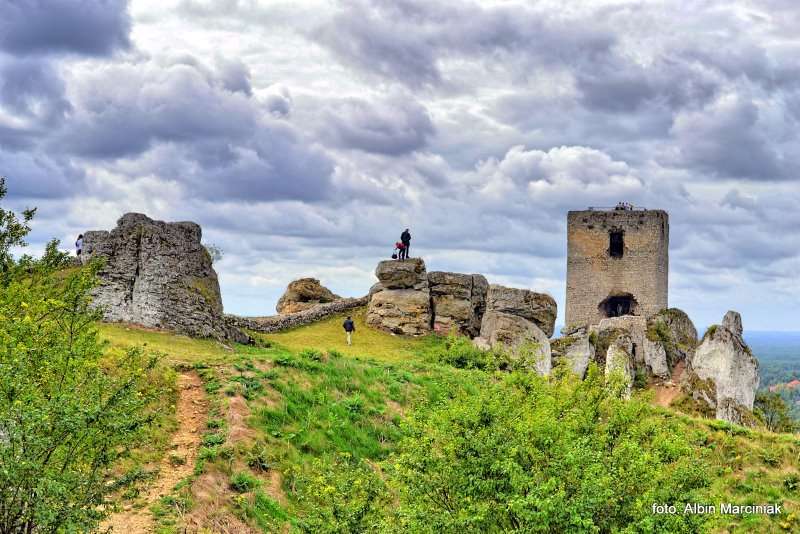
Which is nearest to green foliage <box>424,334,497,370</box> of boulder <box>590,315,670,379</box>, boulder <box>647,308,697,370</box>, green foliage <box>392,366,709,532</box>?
boulder <box>590,315,670,379</box>

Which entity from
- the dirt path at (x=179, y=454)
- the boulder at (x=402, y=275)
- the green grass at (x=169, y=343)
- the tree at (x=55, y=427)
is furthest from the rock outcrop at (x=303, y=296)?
the tree at (x=55, y=427)

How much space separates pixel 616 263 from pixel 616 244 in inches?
61.2

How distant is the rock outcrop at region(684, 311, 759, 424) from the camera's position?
4531 centimetres

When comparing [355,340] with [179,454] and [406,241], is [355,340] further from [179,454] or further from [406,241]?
[179,454]

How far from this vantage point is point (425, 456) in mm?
14898

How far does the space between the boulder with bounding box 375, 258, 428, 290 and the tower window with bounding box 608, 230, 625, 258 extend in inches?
1058

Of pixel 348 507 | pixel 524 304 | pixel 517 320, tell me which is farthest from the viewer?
pixel 524 304

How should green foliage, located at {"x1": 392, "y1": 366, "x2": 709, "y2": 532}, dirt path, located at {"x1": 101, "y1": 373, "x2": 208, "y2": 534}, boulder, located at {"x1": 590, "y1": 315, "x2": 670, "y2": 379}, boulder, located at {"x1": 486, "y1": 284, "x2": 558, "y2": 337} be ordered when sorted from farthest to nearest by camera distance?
boulder, located at {"x1": 590, "y1": 315, "x2": 670, "y2": 379} → boulder, located at {"x1": 486, "y1": 284, "x2": 558, "y2": 337} → dirt path, located at {"x1": 101, "y1": 373, "x2": 208, "y2": 534} → green foliage, located at {"x1": 392, "y1": 366, "x2": 709, "y2": 532}

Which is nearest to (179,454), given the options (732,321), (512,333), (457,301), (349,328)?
(349,328)

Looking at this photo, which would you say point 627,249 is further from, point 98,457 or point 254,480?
point 98,457

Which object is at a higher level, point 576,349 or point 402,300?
point 402,300

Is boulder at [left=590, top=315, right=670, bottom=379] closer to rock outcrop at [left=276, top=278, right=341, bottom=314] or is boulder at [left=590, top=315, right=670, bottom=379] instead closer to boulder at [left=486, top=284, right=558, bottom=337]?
boulder at [left=486, top=284, right=558, bottom=337]

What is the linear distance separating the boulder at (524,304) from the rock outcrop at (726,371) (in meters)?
8.83

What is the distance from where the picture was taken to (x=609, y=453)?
15562 mm
